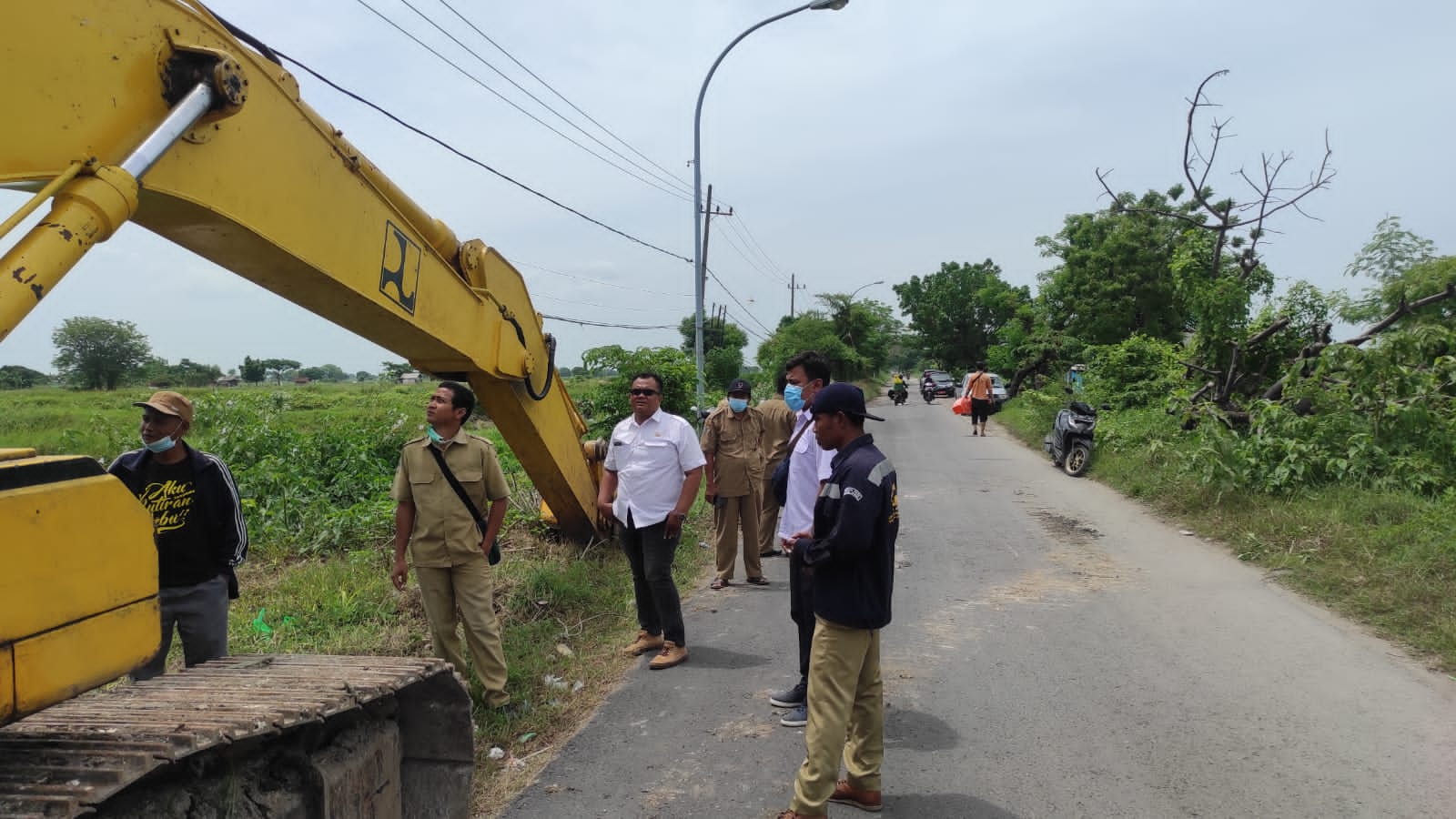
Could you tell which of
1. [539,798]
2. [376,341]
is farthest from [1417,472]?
[376,341]

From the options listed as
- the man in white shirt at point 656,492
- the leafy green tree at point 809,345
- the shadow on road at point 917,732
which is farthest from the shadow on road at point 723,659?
the leafy green tree at point 809,345

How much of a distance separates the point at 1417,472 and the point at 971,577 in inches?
179

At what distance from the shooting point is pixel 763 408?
8.14 m

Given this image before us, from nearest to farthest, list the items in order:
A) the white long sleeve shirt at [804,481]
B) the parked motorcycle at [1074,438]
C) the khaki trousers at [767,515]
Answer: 1. the white long sleeve shirt at [804,481]
2. the khaki trousers at [767,515]
3. the parked motorcycle at [1074,438]

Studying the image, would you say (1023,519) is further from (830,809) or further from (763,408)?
(830,809)

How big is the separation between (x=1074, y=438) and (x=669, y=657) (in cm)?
1034

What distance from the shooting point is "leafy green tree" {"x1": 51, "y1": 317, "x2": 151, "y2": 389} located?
52094 mm

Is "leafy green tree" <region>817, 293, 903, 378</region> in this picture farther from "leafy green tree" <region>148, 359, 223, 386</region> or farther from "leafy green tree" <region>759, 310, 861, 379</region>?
"leafy green tree" <region>148, 359, 223, 386</region>

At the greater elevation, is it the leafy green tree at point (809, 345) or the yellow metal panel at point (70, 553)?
A: the leafy green tree at point (809, 345)

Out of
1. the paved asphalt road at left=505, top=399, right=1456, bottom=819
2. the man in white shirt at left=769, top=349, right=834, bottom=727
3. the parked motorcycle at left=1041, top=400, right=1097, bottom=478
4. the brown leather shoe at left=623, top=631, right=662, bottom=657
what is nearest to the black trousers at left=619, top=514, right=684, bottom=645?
the brown leather shoe at left=623, top=631, right=662, bottom=657

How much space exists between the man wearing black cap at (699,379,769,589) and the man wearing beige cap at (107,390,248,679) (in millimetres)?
3989

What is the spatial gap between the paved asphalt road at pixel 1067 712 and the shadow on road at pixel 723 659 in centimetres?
3

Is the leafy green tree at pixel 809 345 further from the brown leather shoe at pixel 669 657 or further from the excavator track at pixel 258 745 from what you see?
the excavator track at pixel 258 745

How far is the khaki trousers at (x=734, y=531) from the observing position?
292 inches
